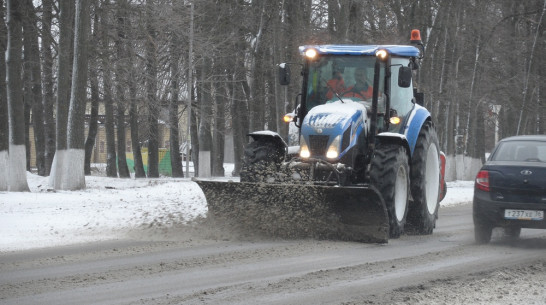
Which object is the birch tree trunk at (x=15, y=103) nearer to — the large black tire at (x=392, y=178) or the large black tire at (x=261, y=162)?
the large black tire at (x=261, y=162)

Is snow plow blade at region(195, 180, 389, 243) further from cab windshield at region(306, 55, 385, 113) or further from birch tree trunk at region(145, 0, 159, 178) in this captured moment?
birch tree trunk at region(145, 0, 159, 178)

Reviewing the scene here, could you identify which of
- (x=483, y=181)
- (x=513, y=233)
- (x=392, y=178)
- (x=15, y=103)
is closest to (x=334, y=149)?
(x=392, y=178)

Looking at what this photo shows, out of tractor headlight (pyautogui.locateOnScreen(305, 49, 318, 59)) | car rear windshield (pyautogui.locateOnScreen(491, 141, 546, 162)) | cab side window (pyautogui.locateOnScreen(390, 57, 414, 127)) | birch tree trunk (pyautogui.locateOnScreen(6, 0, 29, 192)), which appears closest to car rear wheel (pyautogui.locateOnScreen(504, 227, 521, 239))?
car rear windshield (pyautogui.locateOnScreen(491, 141, 546, 162))

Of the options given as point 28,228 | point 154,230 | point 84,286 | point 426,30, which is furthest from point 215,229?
point 426,30

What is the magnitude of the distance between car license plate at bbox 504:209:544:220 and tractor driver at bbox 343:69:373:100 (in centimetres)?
264

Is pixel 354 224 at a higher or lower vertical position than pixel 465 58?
lower

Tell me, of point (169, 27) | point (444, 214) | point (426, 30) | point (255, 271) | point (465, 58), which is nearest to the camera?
point (255, 271)

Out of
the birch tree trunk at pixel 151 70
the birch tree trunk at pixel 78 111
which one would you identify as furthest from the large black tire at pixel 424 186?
the birch tree trunk at pixel 151 70

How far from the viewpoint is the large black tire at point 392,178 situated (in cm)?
1137

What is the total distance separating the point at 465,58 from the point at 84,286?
35.8 meters

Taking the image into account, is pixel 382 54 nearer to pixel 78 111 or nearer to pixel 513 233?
pixel 513 233

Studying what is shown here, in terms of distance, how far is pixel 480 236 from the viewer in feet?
38.8

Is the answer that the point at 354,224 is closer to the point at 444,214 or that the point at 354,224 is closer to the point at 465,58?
the point at 444,214

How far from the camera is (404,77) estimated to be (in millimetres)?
11906
